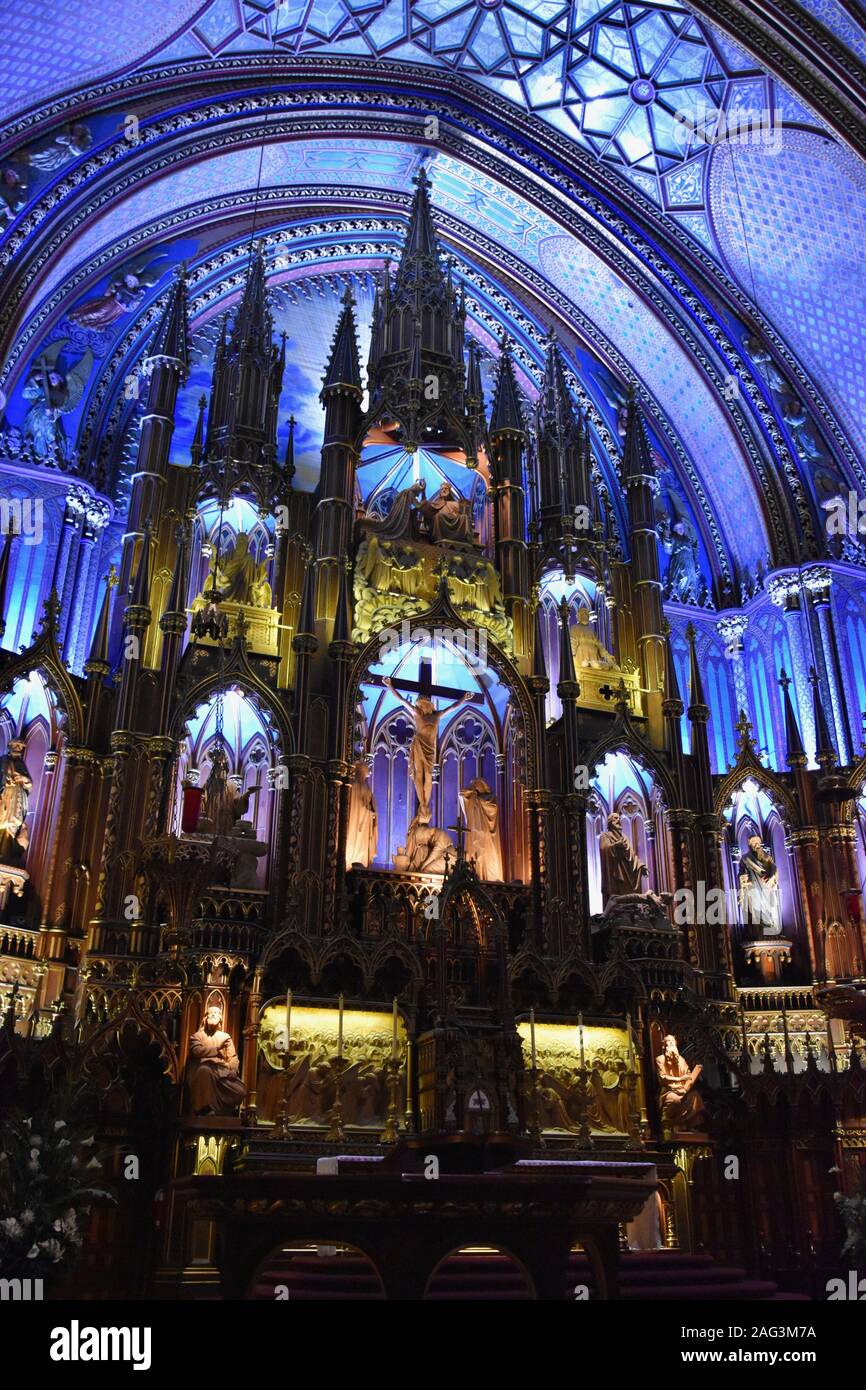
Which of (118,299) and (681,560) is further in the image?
(681,560)

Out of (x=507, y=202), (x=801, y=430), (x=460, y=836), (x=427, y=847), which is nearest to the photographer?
(x=460, y=836)

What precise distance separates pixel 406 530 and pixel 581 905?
25.7 ft

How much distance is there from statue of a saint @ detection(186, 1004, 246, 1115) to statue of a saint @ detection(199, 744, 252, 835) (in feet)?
10.2

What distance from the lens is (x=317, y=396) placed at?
25.5m

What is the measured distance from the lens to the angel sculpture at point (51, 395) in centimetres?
2155

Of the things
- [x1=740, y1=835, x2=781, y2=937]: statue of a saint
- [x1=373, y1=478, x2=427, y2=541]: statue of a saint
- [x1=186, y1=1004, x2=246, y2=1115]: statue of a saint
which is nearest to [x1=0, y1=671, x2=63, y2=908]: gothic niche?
[x1=186, y1=1004, x2=246, y2=1115]: statue of a saint

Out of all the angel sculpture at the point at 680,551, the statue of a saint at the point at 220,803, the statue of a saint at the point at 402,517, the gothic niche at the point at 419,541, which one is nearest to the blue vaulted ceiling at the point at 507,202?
the angel sculpture at the point at 680,551

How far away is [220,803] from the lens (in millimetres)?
17703

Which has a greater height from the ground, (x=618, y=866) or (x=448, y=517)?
(x=448, y=517)

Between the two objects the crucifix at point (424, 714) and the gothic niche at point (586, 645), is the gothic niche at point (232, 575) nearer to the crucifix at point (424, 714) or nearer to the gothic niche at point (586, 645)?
the crucifix at point (424, 714)

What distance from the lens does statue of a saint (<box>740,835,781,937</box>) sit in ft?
68.5

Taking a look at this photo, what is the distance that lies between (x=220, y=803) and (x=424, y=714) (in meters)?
4.26

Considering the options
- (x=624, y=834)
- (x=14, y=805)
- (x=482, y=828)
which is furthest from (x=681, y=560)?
(x=14, y=805)

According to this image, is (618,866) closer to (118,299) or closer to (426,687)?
(426,687)
